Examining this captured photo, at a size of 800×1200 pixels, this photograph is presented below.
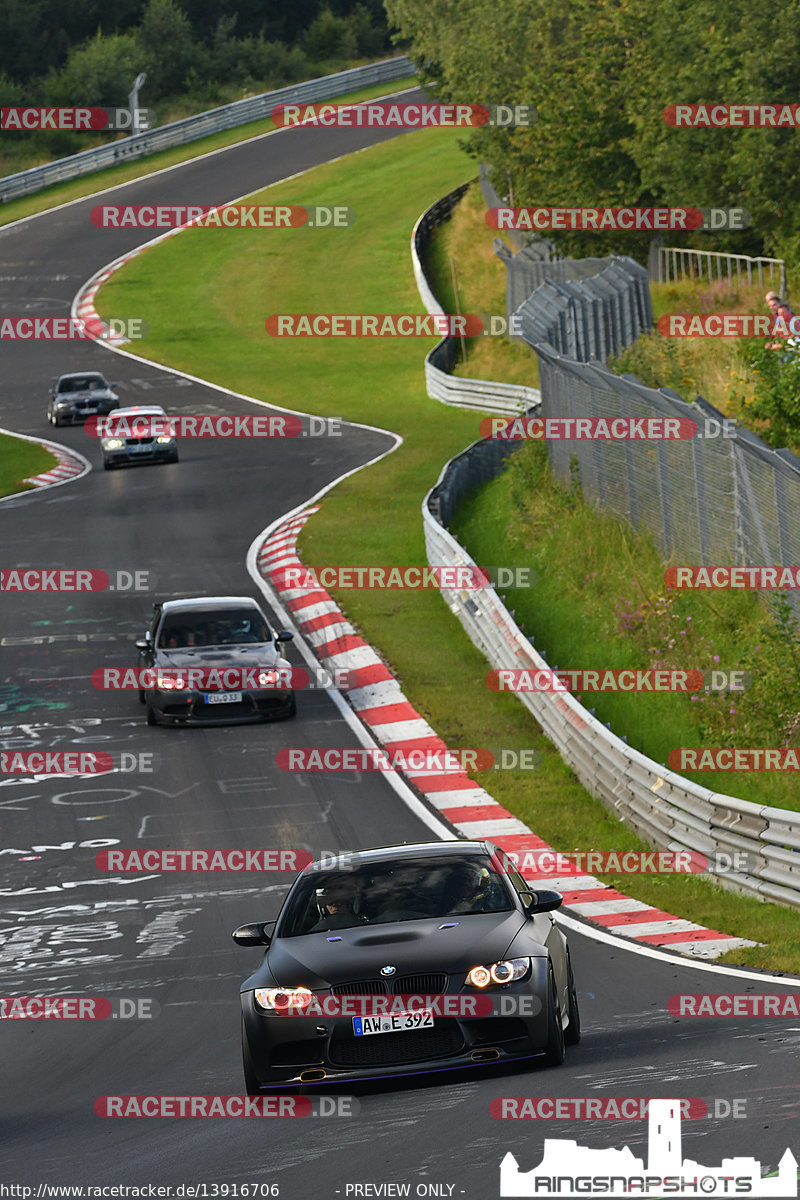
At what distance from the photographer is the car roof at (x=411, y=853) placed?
33.8ft

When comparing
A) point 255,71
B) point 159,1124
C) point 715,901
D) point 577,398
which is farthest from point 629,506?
point 255,71

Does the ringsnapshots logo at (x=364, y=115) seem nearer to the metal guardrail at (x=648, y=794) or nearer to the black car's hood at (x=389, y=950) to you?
the metal guardrail at (x=648, y=794)

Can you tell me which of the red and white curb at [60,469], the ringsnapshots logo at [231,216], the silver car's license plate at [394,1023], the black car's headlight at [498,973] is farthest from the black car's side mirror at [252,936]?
the ringsnapshots logo at [231,216]

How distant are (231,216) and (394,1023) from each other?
65.4 metres

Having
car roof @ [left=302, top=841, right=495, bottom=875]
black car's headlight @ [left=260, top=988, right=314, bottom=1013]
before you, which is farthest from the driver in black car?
black car's headlight @ [left=260, top=988, right=314, bottom=1013]

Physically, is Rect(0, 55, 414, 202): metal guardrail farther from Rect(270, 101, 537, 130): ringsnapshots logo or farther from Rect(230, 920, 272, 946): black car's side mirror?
Rect(230, 920, 272, 946): black car's side mirror

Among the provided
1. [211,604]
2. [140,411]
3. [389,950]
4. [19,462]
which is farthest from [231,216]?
[389,950]

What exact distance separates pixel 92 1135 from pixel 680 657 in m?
12.6

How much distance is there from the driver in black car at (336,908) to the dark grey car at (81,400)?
38354mm

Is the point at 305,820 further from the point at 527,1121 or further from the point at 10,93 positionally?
the point at 10,93

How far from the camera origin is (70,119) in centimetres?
8494

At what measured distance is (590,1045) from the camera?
9.95 metres

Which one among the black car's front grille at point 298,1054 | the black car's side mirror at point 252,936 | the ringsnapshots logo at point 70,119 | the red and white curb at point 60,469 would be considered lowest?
the red and white curb at point 60,469

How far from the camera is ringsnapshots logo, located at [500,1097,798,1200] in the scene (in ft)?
22.3
